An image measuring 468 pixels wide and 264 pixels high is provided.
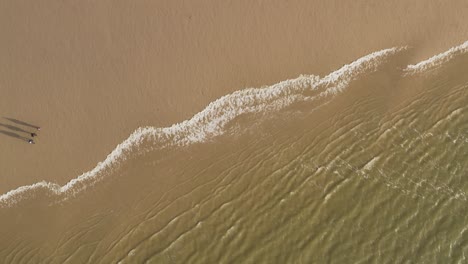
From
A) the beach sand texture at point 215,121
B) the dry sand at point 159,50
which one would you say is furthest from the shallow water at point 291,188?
the dry sand at point 159,50

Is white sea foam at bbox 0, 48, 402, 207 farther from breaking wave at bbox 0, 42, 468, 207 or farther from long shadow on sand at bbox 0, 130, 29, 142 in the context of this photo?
long shadow on sand at bbox 0, 130, 29, 142

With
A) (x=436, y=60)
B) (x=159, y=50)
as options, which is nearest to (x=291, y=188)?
(x=159, y=50)

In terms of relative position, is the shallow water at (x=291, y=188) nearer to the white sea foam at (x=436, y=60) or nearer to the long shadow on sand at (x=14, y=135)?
the white sea foam at (x=436, y=60)

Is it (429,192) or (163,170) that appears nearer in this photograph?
(429,192)

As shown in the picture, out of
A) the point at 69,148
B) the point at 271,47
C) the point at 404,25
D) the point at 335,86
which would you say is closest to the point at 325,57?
the point at 335,86

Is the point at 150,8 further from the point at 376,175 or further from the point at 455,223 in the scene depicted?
the point at 455,223

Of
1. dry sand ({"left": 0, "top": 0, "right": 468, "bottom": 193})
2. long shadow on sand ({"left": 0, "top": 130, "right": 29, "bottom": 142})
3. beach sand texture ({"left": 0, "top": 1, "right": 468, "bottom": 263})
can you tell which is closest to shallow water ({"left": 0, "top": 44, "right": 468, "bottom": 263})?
beach sand texture ({"left": 0, "top": 1, "right": 468, "bottom": 263})
